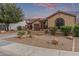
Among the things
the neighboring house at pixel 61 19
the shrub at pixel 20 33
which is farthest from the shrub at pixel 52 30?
the shrub at pixel 20 33

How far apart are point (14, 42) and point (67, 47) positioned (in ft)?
2.58

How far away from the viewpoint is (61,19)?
331 cm

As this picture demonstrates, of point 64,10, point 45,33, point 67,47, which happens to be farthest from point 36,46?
point 64,10

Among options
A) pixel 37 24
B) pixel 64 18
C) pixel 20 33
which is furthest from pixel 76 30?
pixel 20 33

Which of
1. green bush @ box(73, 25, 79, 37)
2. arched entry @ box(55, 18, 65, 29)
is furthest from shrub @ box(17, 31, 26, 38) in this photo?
green bush @ box(73, 25, 79, 37)

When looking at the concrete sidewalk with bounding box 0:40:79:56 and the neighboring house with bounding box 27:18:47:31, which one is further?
the neighboring house with bounding box 27:18:47:31

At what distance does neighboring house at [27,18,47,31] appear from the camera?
3328 mm

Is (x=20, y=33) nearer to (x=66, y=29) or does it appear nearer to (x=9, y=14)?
(x=9, y=14)

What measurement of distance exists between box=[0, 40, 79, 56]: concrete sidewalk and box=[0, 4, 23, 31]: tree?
311 mm

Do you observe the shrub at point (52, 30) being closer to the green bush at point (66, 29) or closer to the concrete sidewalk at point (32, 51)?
the green bush at point (66, 29)

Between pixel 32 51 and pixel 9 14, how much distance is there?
25.9 inches

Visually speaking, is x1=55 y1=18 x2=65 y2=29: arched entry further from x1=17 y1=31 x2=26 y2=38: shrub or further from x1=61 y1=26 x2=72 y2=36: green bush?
x1=17 y1=31 x2=26 y2=38: shrub

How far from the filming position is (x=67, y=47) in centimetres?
324

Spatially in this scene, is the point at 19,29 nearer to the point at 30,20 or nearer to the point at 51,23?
the point at 30,20
